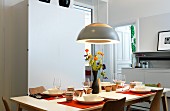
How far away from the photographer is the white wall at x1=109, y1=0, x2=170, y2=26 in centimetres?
502

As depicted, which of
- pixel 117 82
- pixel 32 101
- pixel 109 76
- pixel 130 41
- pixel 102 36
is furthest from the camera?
pixel 130 41

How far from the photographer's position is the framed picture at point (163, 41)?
15.6 feet

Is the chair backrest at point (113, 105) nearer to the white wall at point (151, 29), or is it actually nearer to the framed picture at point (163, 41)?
the framed picture at point (163, 41)

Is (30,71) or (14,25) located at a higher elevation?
(14,25)

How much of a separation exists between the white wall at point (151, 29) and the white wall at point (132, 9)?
156 millimetres

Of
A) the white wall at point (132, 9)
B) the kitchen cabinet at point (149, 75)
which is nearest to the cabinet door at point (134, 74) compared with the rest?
the kitchen cabinet at point (149, 75)

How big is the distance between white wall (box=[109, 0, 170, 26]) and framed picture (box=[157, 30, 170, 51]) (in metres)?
0.55

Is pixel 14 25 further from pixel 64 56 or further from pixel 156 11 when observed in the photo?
pixel 156 11

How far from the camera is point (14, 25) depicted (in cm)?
398

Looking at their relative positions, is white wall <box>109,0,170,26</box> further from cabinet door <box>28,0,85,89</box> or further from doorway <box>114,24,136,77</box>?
cabinet door <box>28,0,85,89</box>

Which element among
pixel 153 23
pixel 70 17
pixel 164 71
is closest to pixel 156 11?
pixel 153 23

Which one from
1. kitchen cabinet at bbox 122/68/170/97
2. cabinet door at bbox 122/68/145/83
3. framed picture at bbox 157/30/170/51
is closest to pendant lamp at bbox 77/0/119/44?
kitchen cabinet at bbox 122/68/170/97

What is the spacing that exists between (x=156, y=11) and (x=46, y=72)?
319 centimetres

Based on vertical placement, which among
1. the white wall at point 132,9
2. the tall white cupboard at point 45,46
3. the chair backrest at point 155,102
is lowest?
the chair backrest at point 155,102
